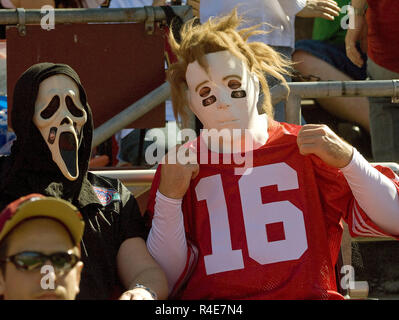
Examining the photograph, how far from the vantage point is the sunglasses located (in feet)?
7.76

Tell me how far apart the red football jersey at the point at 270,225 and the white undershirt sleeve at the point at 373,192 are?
0.05 metres

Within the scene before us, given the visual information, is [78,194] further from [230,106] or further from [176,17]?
[176,17]

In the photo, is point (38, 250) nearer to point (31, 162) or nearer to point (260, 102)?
point (31, 162)

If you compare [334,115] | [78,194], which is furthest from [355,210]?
[334,115]

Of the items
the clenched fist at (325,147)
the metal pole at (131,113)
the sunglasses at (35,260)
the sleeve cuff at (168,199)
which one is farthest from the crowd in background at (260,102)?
the clenched fist at (325,147)

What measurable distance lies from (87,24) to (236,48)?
3.93ft

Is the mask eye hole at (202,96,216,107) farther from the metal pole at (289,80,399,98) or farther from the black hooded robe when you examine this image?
the metal pole at (289,80,399,98)

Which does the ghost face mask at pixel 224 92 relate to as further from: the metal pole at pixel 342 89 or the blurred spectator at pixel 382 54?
the blurred spectator at pixel 382 54

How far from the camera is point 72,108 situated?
315 centimetres

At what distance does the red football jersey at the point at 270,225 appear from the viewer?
3041 millimetres

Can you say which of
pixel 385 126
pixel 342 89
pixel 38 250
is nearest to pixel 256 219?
pixel 38 250

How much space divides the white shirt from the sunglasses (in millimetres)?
2074

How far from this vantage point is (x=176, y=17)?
4.23 m

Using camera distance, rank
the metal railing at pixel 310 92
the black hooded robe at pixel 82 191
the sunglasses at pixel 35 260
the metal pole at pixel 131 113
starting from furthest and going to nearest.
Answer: the metal pole at pixel 131 113
the metal railing at pixel 310 92
the black hooded robe at pixel 82 191
the sunglasses at pixel 35 260
